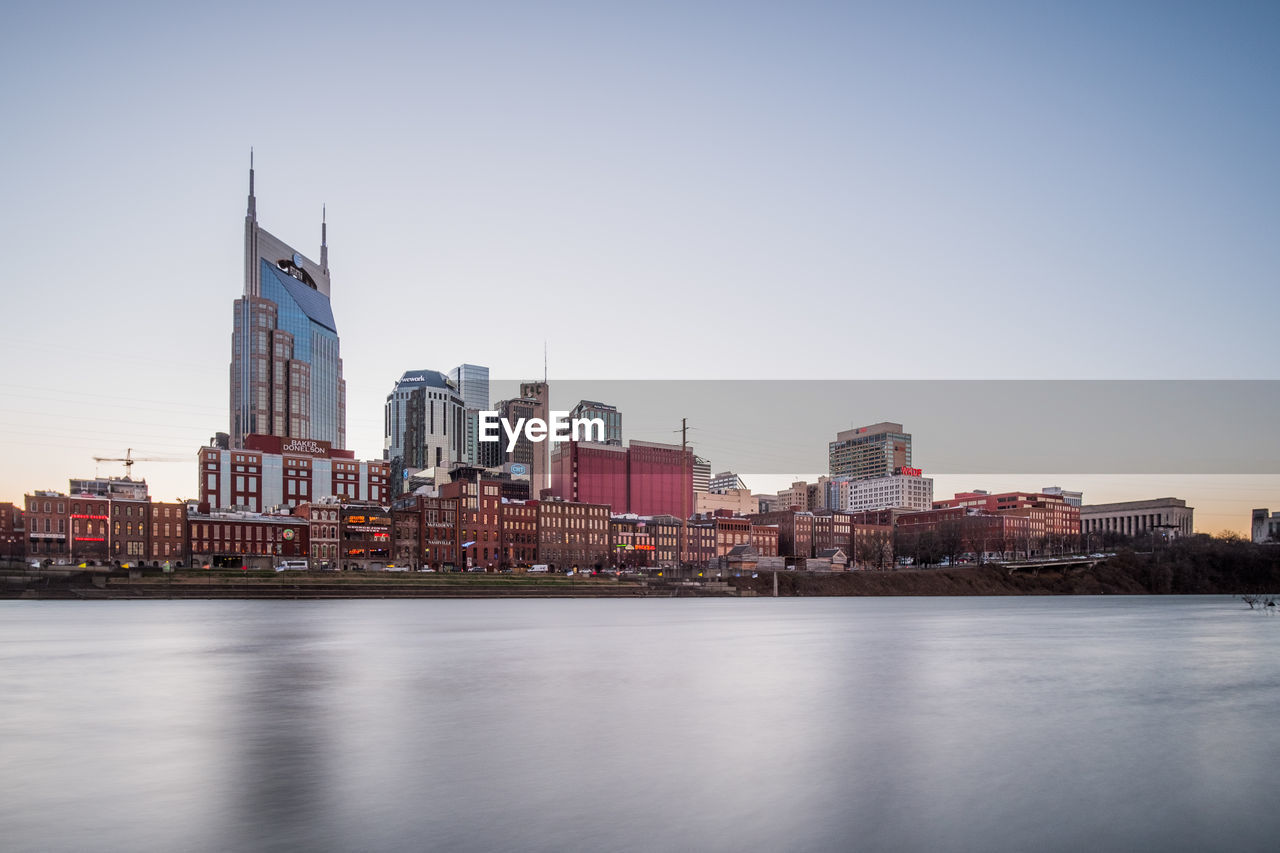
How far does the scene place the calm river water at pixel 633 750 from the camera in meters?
12.3

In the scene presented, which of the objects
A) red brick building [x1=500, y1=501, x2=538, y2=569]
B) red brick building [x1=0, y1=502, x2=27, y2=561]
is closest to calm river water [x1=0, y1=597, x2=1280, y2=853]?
red brick building [x1=500, y1=501, x2=538, y2=569]

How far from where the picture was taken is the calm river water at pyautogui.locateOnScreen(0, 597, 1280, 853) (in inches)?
485

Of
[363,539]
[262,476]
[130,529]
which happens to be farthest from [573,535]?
[130,529]

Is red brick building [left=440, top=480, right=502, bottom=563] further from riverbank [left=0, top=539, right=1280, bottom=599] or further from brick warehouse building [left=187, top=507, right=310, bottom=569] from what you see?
riverbank [left=0, top=539, right=1280, bottom=599]

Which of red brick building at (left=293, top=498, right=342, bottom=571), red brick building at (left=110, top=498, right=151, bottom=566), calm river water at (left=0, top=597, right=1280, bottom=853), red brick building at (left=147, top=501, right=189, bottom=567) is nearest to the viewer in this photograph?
calm river water at (left=0, top=597, right=1280, bottom=853)

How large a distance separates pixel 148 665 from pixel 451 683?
495 inches

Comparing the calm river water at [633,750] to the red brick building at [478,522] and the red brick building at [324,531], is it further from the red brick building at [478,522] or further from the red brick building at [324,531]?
the red brick building at [478,522]

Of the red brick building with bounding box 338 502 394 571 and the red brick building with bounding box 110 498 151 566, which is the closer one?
the red brick building with bounding box 110 498 151 566

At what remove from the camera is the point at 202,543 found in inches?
5984

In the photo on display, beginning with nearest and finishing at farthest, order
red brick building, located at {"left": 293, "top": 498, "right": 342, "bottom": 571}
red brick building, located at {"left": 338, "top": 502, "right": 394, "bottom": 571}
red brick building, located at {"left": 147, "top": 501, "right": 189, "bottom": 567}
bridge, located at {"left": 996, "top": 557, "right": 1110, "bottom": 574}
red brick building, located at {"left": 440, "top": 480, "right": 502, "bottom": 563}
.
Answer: red brick building, located at {"left": 147, "top": 501, "right": 189, "bottom": 567}
red brick building, located at {"left": 293, "top": 498, "right": 342, "bottom": 571}
red brick building, located at {"left": 338, "top": 502, "right": 394, "bottom": 571}
bridge, located at {"left": 996, "top": 557, "right": 1110, "bottom": 574}
red brick building, located at {"left": 440, "top": 480, "right": 502, "bottom": 563}

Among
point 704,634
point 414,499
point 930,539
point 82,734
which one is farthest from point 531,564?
point 82,734

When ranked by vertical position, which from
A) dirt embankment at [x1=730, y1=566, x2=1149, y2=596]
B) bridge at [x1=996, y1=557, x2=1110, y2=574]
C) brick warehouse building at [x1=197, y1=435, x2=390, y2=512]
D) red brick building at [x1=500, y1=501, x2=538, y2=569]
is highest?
brick warehouse building at [x1=197, y1=435, x2=390, y2=512]

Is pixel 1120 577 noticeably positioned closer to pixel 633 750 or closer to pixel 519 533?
pixel 519 533

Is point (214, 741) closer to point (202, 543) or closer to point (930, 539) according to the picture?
point (202, 543)
